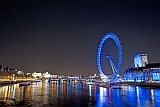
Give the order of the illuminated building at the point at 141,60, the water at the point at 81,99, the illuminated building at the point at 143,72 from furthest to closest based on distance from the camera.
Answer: the illuminated building at the point at 141,60, the illuminated building at the point at 143,72, the water at the point at 81,99

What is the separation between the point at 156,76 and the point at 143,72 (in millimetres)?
16824

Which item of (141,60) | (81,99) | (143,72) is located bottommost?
(81,99)

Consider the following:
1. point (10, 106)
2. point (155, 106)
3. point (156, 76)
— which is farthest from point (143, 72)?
point (10, 106)

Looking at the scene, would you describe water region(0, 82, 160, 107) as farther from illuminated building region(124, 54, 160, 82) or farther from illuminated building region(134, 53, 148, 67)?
illuminated building region(134, 53, 148, 67)

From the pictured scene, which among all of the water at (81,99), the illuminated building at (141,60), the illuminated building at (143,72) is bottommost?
the water at (81,99)

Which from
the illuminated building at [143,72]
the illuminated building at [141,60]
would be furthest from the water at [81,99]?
the illuminated building at [141,60]

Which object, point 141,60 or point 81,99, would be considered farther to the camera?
point 141,60

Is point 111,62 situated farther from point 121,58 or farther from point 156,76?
point 156,76

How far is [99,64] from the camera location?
8144 cm

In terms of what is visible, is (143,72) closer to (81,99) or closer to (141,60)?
(141,60)

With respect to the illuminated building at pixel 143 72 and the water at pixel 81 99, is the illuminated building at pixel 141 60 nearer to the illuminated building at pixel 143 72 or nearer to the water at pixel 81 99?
the illuminated building at pixel 143 72

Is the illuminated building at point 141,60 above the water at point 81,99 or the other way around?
above

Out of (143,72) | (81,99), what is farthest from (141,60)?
(81,99)

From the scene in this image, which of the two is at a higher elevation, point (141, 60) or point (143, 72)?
point (141, 60)
